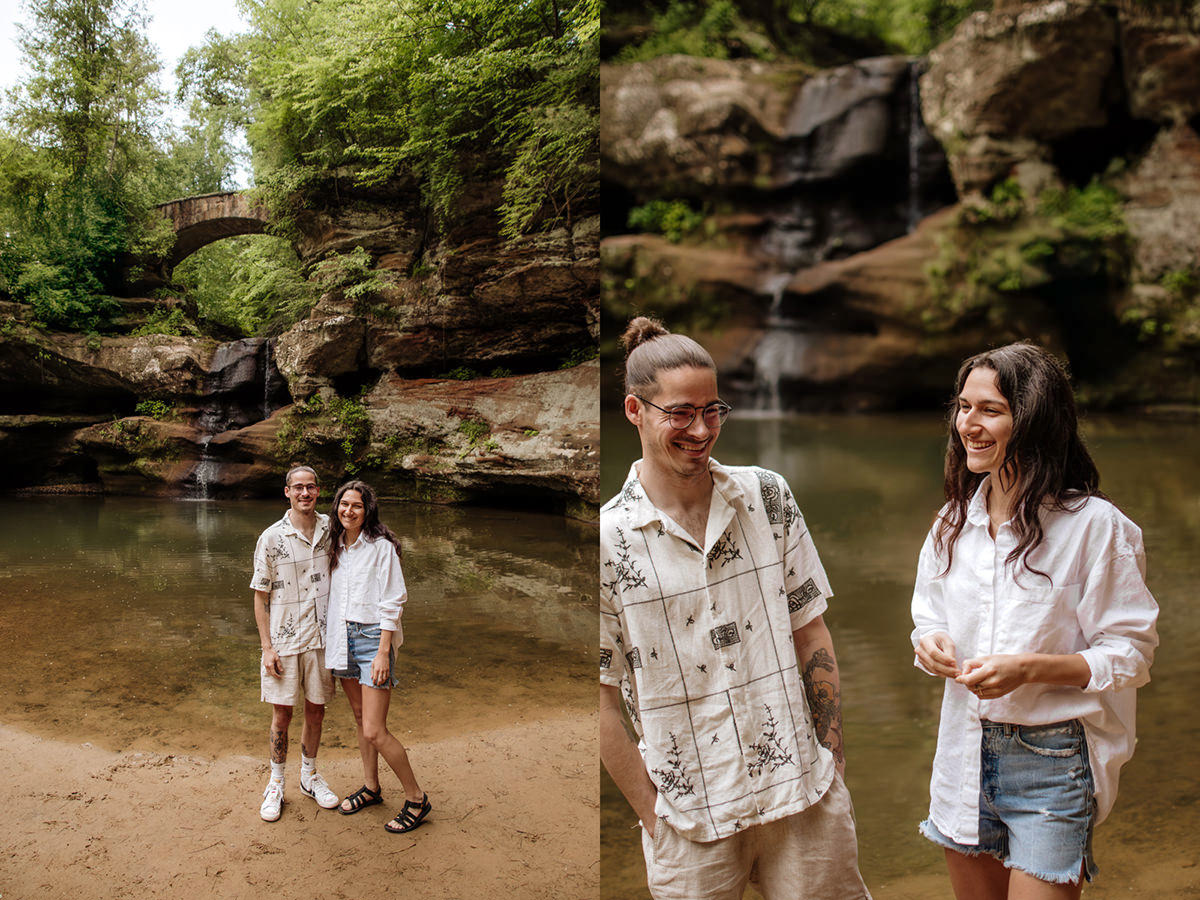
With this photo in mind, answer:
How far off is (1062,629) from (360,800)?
4.63 feet

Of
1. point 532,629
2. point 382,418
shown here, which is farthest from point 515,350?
point 532,629

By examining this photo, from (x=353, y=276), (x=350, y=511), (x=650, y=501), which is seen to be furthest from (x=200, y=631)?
(x=650, y=501)

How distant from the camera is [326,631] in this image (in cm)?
167

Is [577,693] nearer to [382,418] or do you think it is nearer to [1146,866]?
[382,418]

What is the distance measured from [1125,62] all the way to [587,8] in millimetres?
4475

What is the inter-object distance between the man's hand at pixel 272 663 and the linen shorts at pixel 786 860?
0.98 m

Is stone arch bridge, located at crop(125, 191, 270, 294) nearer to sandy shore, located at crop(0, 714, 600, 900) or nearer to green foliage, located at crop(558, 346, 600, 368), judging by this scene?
green foliage, located at crop(558, 346, 600, 368)

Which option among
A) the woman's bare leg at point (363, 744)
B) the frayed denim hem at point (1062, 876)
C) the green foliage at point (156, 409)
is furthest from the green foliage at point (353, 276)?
the frayed denim hem at point (1062, 876)

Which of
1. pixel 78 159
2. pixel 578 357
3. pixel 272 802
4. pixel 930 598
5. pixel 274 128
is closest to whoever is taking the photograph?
pixel 930 598

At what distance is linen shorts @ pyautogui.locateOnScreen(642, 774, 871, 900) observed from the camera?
0.98 m

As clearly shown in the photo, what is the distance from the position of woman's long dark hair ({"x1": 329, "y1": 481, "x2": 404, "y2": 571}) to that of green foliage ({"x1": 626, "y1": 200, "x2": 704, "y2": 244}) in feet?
8.84

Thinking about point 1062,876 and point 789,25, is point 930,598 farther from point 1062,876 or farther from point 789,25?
point 789,25

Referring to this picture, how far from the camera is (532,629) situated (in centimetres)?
195

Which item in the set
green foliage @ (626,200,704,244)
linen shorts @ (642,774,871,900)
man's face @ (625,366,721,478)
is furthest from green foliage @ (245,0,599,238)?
green foliage @ (626,200,704,244)
